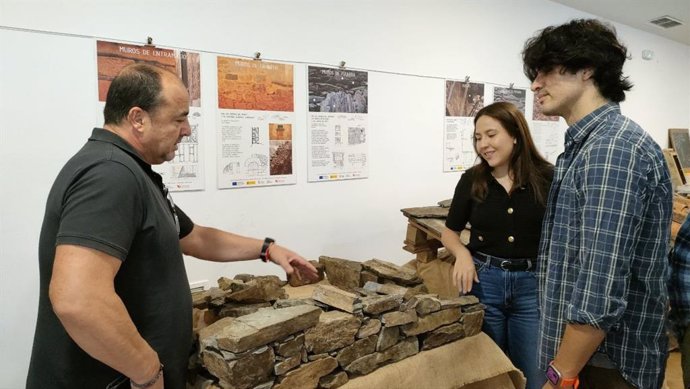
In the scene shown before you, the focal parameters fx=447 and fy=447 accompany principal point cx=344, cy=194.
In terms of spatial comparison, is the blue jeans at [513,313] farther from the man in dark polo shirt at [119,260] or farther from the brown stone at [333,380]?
the man in dark polo shirt at [119,260]

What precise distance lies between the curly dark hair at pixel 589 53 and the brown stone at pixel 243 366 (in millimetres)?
1395

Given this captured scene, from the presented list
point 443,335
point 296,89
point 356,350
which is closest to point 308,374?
point 356,350

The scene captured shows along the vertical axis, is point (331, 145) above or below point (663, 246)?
above

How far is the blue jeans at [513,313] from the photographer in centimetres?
205

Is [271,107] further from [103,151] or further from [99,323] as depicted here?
[99,323]

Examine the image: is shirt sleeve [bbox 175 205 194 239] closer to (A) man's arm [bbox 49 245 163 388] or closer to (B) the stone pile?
(B) the stone pile

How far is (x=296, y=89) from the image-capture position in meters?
3.39

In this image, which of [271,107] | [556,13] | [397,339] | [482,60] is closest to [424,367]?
[397,339]

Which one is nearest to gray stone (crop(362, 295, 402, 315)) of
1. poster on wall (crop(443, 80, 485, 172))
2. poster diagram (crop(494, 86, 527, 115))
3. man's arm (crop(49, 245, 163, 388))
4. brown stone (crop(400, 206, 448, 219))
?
man's arm (crop(49, 245, 163, 388))

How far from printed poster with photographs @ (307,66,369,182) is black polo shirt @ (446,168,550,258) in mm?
1592

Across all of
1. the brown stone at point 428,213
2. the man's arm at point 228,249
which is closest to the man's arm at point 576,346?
the man's arm at point 228,249

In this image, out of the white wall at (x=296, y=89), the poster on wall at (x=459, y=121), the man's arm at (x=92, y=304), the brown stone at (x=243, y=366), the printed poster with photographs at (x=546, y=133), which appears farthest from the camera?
the printed poster with photographs at (x=546, y=133)

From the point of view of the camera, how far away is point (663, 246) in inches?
52.1

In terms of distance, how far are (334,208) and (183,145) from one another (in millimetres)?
1317
